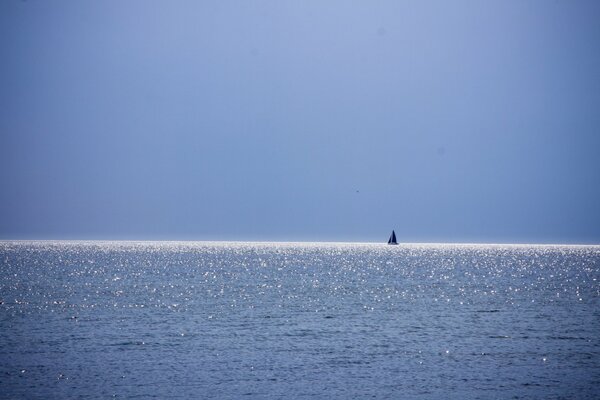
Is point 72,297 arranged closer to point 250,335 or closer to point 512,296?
point 250,335

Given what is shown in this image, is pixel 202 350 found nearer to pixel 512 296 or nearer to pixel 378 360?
pixel 378 360

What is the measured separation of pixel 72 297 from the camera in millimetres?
75438

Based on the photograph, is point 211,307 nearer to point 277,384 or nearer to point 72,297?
point 72,297

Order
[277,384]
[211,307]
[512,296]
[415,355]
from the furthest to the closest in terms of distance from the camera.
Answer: [512,296] → [211,307] → [415,355] → [277,384]

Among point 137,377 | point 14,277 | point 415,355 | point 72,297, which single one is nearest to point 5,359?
point 137,377

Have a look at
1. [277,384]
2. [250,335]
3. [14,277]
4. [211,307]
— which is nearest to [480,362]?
[277,384]

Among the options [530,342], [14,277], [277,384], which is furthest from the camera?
[14,277]

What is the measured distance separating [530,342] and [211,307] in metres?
31.7

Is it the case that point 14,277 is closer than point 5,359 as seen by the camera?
No

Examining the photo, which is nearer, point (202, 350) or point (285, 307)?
point (202, 350)

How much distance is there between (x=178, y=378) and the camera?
35031 mm

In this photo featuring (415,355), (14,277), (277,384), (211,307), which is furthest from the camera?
(14,277)

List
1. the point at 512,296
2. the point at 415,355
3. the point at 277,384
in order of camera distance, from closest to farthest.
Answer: the point at 277,384, the point at 415,355, the point at 512,296

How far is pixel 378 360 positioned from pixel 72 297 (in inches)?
1836
